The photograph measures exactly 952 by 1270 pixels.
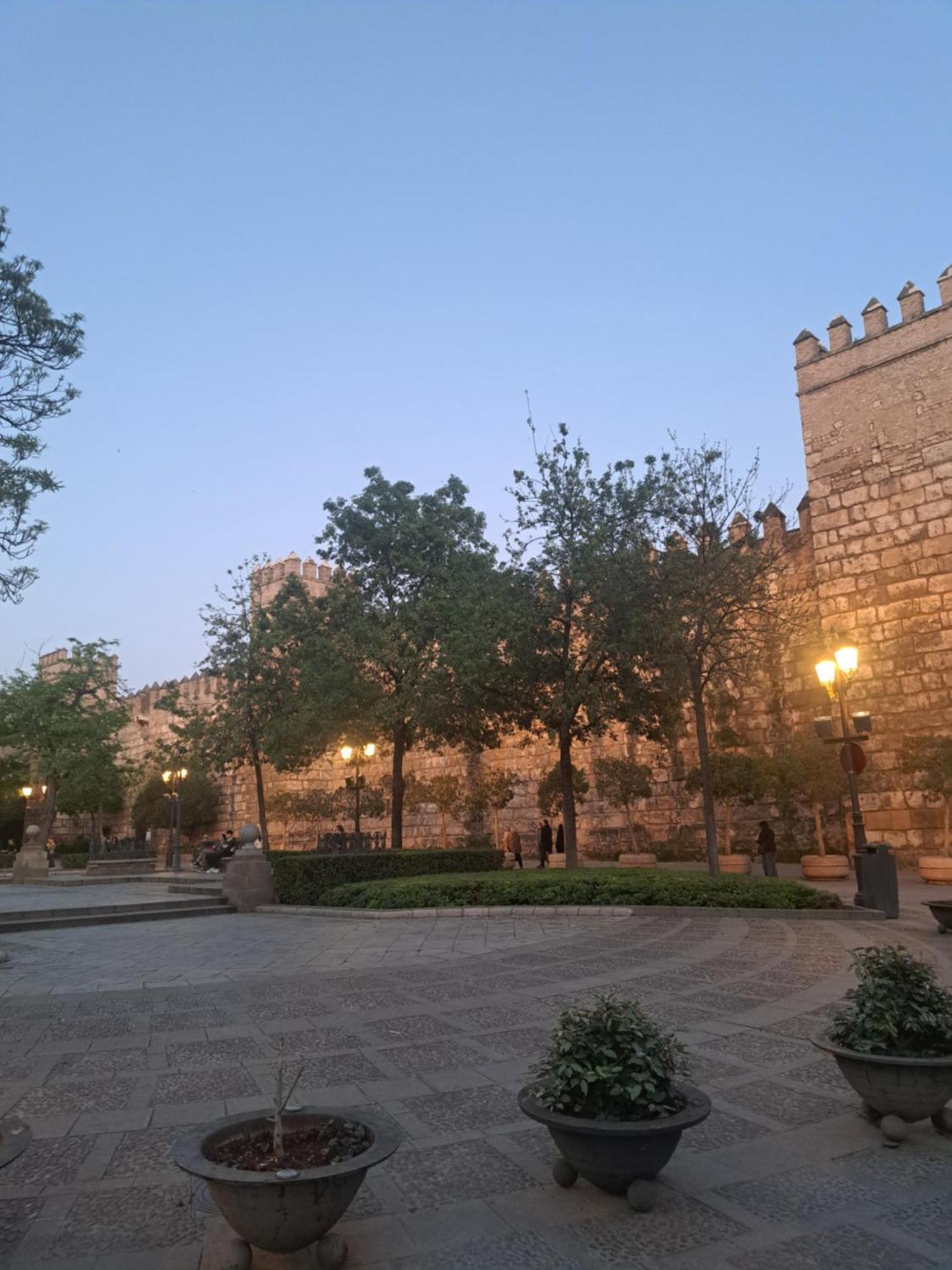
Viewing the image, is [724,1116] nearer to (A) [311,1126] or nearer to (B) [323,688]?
(A) [311,1126]

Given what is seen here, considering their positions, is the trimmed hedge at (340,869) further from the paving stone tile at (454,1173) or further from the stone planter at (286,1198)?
the stone planter at (286,1198)

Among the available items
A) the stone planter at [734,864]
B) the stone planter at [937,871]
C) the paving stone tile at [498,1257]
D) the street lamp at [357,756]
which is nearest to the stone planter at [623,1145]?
the paving stone tile at [498,1257]

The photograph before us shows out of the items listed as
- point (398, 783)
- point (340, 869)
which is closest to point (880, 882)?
point (340, 869)

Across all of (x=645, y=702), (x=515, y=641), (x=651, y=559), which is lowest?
(x=645, y=702)

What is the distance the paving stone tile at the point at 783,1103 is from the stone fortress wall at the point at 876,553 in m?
15.1

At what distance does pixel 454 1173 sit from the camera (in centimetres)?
365

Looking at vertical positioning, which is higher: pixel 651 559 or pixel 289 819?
pixel 651 559

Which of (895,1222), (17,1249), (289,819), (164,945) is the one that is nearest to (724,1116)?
(895,1222)

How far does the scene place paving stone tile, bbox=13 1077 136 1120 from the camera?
465cm

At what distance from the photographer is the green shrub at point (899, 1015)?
4000 millimetres

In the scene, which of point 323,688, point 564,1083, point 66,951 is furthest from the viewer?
point 323,688

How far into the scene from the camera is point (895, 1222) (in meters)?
3.13

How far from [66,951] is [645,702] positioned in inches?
442

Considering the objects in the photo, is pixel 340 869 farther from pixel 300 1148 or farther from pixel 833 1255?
pixel 833 1255
